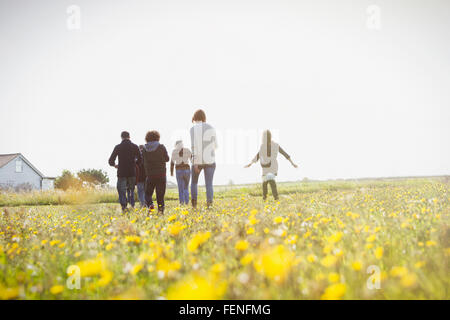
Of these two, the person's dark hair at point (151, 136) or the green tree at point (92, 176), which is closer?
the person's dark hair at point (151, 136)

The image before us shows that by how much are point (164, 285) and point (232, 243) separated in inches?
30.6

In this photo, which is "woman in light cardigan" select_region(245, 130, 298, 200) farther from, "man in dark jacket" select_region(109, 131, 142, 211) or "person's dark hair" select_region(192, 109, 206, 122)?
"man in dark jacket" select_region(109, 131, 142, 211)

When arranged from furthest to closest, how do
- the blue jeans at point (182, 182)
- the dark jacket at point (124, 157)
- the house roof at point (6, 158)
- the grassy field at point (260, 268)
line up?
the house roof at point (6, 158), the blue jeans at point (182, 182), the dark jacket at point (124, 157), the grassy field at point (260, 268)

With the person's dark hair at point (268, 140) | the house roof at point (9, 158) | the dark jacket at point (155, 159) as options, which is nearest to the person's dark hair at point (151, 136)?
the dark jacket at point (155, 159)

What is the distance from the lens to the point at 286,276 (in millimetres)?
1842

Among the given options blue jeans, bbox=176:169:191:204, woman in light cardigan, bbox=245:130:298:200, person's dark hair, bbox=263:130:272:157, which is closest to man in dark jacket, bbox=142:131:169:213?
blue jeans, bbox=176:169:191:204

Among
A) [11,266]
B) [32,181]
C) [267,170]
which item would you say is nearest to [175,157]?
[267,170]

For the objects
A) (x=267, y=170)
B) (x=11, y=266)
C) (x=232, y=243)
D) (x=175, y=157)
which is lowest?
(x=11, y=266)

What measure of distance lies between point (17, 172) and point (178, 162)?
43616 mm

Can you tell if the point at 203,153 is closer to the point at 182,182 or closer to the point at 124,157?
the point at 182,182

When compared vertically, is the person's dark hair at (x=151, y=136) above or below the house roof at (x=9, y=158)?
below

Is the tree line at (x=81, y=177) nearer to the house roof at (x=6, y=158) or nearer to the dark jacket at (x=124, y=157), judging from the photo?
the house roof at (x=6, y=158)

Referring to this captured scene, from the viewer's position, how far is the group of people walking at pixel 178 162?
272 inches

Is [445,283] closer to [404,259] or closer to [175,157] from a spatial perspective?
[404,259]
